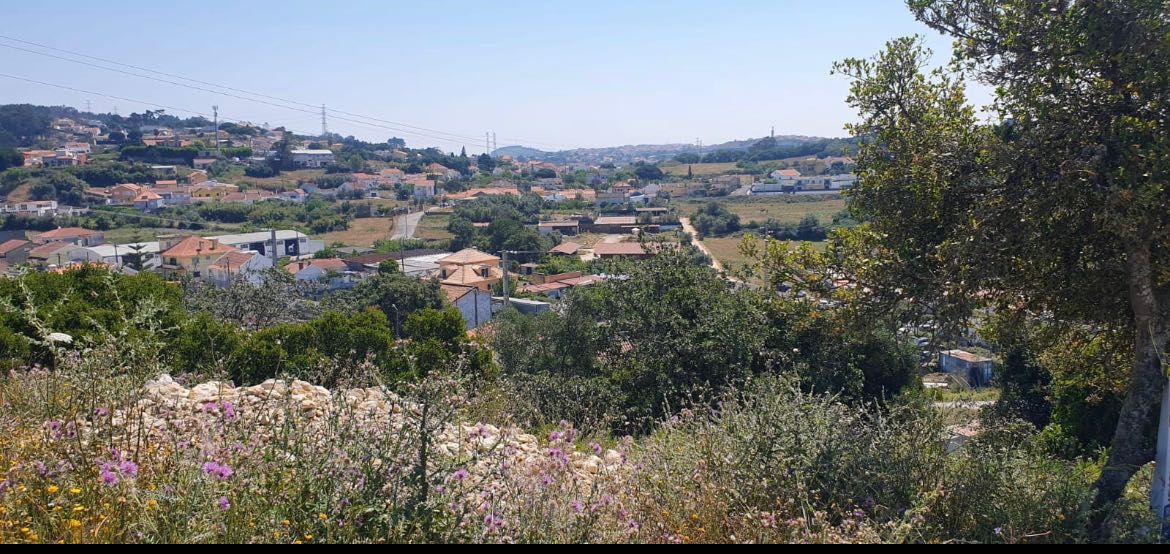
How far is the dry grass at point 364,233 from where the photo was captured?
54312mm

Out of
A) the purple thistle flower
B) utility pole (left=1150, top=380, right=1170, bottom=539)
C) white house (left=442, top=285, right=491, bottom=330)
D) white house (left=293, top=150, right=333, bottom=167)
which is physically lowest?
white house (left=442, top=285, right=491, bottom=330)

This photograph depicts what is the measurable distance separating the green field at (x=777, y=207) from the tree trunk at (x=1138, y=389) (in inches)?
1832

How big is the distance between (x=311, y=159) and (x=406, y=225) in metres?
49.5

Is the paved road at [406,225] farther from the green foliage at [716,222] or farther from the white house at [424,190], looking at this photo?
the green foliage at [716,222]

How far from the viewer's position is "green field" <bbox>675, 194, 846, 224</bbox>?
5662cm

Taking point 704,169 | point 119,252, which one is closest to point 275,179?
point 119,252

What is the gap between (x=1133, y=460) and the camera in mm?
4277

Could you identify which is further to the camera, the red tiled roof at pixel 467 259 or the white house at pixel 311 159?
the white house at pixel 311 159

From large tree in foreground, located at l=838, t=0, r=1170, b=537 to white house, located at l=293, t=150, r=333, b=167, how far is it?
102650 millimetres

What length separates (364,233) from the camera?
193ft

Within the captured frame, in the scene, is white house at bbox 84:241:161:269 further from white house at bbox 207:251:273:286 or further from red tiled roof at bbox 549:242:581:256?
red tiled roof at bbox 549:242:581:256

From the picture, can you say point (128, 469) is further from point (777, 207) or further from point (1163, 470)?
A: point (777, 207)

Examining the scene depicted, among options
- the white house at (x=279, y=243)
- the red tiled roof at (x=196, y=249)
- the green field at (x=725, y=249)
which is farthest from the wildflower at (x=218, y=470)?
the white house at (x=279, y=243)

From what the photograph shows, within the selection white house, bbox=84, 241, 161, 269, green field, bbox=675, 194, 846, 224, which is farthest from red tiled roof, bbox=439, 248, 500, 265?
green field, bbox=675, 194, 846, 224
